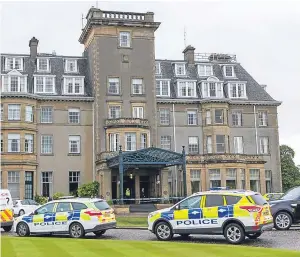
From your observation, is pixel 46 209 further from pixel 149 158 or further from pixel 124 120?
pixel 124 120

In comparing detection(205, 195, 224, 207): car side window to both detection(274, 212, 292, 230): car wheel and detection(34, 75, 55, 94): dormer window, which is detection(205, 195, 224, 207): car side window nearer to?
detection(274, 212, 292, 230): car wheel

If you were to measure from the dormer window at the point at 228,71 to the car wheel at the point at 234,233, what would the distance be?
40.4 m

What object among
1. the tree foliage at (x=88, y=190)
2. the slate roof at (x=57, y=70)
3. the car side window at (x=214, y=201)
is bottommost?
the car side window at (x=214, y=201)

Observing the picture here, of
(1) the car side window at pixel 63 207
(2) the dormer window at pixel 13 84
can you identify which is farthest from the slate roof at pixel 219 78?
(1) the car side window at pixel 63 207

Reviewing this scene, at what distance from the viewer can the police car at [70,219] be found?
20.4 m

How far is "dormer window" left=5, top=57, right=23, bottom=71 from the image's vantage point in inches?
1987

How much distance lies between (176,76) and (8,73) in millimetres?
18149

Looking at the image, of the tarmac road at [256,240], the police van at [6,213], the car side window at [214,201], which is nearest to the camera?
the tarmac road at [256,240]

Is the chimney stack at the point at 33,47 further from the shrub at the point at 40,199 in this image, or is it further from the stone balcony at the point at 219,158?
the stone balcony at the point at 219,158

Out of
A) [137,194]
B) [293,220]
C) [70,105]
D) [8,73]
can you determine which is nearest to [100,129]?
[70,105]

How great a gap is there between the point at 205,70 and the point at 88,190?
20.2m

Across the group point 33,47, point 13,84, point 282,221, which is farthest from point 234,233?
point 33,47

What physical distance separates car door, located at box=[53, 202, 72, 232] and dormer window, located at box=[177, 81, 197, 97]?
33.6 meters

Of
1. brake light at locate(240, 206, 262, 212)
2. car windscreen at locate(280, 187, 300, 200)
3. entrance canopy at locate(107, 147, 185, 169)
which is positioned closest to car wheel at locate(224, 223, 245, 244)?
brake light at locate(240, 206, 262, 212)
